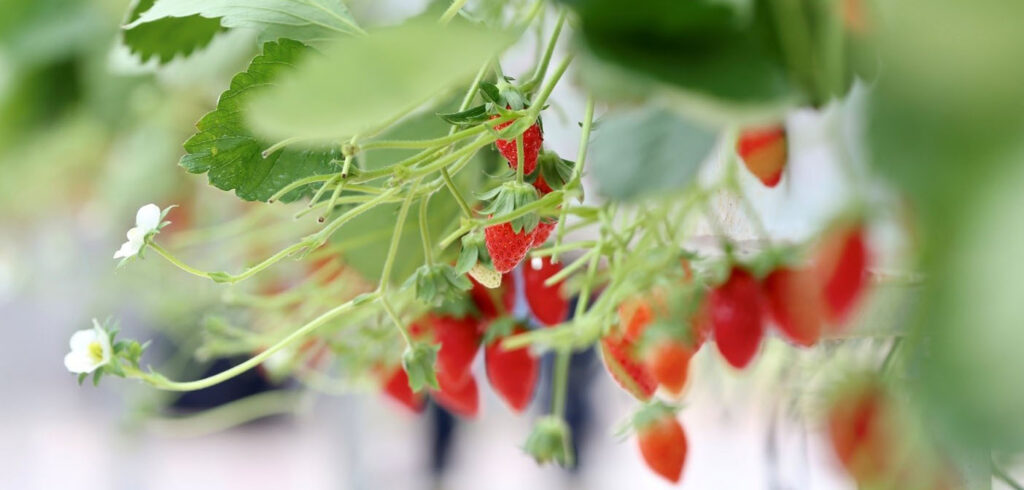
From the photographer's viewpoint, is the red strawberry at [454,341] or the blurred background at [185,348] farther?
the blurred background at [185,348]

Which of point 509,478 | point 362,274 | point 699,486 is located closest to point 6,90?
point 362,274

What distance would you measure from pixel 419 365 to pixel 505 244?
0.20ft

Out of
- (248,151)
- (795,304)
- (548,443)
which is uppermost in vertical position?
(248,151)

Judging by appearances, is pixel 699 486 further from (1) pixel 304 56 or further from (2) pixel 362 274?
(1) pixel 304 56

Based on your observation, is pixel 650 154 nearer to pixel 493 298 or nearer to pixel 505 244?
pixel 505 244

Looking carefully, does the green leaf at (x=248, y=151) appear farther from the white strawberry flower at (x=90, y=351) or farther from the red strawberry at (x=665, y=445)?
the red strawberry at (x=665, y=445)

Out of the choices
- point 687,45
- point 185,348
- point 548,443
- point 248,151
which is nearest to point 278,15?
point 248,151

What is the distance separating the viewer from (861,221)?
0.22 meters

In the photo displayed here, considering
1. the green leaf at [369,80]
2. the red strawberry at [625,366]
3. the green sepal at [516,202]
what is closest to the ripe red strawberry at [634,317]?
the red strawberry at [625,366]

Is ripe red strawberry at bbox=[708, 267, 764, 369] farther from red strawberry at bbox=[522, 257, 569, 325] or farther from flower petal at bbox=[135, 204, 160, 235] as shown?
flower petal at bbox=[135, 204, 160, 235]

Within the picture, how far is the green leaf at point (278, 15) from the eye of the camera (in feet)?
0.85

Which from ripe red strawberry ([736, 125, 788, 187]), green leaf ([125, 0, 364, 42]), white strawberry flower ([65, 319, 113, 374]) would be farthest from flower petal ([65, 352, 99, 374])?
ripe red strawberry ([736, 125, 788, 187])

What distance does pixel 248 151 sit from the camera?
0.88ft

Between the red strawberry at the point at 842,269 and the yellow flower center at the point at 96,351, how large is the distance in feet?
0.70
